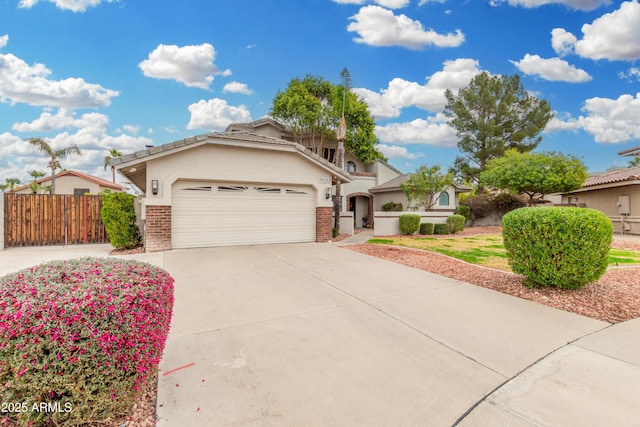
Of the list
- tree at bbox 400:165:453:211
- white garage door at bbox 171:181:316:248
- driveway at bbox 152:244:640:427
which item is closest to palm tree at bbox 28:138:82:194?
white garage door at bbox 171:181:316:248

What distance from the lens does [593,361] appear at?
9.80 ft

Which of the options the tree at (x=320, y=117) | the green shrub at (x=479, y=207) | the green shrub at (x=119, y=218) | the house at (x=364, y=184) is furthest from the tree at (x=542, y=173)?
the green shrub at (x=119, y=218)

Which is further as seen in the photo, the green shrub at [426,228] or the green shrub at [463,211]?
the green shrub at [463,211]

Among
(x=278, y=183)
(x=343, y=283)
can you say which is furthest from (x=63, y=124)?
(x=343, y=283)

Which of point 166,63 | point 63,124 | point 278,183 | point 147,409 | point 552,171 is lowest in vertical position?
point 147,409

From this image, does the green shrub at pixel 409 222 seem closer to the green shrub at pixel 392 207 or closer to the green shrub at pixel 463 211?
the green shrub at pixel 392 207

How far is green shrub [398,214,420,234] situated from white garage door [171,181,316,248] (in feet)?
17.5

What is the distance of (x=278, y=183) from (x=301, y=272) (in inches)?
211

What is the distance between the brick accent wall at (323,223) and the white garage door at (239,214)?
0.22m

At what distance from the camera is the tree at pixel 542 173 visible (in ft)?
56.0

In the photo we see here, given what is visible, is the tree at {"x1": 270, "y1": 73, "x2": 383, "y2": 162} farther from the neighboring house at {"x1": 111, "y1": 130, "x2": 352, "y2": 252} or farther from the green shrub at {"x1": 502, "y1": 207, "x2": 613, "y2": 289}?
the green shrub at {"x1": 502, "y1": 207, "x2": 613, "y2": 289}

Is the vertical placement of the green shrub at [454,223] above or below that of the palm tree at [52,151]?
below

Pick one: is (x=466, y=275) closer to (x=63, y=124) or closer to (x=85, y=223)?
(x=85, y=223)

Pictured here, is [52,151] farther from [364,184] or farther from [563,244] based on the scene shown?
[563,244]
